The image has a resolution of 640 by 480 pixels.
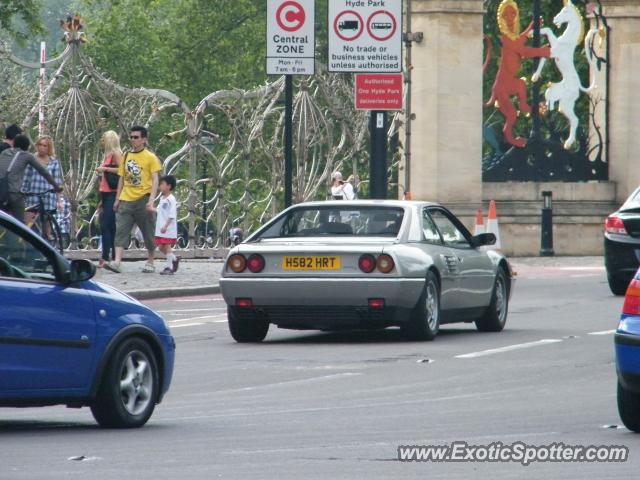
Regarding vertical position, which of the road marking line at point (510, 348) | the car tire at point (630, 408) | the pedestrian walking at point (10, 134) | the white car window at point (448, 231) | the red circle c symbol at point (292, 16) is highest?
the red circle c symbol at point (292, 16)

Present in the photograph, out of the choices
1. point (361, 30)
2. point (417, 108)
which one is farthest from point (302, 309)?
point (417, 108)

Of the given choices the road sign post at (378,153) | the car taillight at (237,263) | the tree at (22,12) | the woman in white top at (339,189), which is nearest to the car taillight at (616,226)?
the road sign post at (378,153)

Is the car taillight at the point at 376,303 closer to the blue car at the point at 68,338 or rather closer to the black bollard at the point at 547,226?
the blue car at the point at 68,338

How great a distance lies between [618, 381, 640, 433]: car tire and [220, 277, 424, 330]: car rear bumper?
6.05 m

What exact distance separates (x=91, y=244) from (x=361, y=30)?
5.15 meters

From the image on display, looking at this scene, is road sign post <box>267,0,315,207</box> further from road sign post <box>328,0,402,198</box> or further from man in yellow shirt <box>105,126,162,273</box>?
road sign post <box>328,0,402,198</box>

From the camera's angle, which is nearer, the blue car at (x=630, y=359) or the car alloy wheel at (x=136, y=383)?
the blue car at (x=630, y=359)

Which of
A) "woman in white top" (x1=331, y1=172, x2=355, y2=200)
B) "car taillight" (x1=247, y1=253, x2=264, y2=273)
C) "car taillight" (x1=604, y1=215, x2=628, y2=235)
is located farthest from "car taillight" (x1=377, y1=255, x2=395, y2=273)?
"woman in white top" (x1=331, y1=172, x2=355, y2=200)

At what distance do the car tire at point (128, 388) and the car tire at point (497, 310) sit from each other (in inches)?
296

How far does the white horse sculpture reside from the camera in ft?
115

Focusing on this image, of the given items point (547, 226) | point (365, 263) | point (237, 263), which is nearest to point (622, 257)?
point (365, 263)

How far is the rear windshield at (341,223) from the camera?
16922mm

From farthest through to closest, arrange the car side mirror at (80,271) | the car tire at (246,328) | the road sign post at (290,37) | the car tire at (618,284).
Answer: the road sign post at (290,37) → the car tire at (618,284) → the car tire at (246,328) → the car side mirror at (80,271)

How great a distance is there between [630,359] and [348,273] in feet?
21.3
